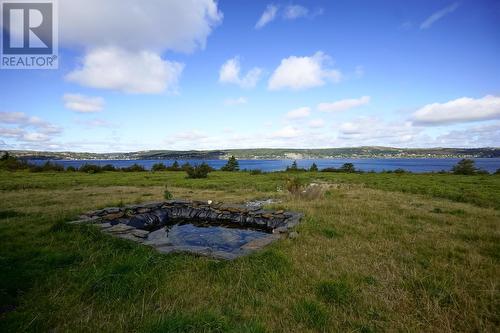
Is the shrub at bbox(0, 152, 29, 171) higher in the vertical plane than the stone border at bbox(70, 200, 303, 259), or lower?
higher

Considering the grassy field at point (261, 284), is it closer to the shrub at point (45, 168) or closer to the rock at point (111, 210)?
the rock at point (111, 210)

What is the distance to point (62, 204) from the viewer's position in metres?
12.6

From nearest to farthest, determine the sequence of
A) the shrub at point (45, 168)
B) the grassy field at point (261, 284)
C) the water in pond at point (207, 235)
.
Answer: the grassy field at point (261, 284)
the water in pond at point (207, 235)
the shrub at point (45, 168)

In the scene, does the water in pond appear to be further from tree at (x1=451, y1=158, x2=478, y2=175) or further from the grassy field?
tree at (x1=451, y1=158, x2=478, y2=175)

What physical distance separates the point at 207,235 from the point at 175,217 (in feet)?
10.3

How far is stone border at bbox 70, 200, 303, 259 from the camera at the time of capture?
7939 millimetres

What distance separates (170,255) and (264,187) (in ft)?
51.1

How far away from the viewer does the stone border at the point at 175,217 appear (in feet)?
26.0

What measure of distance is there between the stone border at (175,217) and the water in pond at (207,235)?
17.8 inches

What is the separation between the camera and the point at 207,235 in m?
8.80

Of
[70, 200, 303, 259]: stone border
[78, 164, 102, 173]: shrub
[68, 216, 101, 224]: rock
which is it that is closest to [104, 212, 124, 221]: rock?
[70, 200, 303, 259]: stone border

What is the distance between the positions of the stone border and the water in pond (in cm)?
45

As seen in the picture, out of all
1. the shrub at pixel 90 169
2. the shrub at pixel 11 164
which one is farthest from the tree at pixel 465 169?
the shrub at pixel 11 164

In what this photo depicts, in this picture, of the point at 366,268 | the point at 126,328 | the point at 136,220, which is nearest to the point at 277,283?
the point at 366,268
